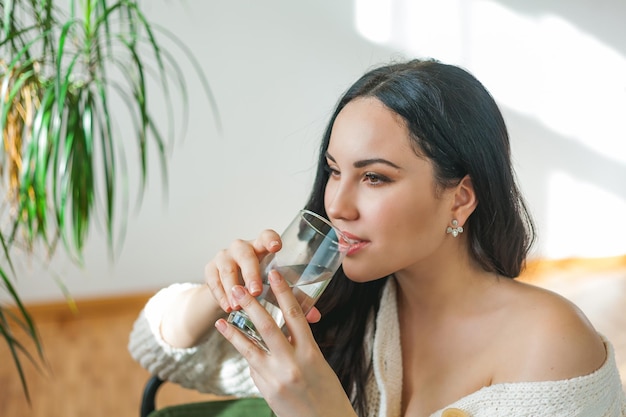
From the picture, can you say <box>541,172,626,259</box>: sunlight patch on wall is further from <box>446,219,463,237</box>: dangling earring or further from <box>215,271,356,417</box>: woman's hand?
<box>215,271,356,417</box>: woman's hand

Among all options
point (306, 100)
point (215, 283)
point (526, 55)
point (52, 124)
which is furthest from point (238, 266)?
point (526, 55)

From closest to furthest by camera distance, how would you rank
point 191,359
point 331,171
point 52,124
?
point 331,171
point 191,359
point 52,124

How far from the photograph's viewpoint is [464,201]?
143cm

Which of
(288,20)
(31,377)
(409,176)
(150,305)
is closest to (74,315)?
(31,377)

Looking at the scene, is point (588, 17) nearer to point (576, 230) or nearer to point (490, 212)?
point (576, 230)

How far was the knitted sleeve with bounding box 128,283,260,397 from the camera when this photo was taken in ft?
5.30

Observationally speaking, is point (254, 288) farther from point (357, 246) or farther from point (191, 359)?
point (191, 359)

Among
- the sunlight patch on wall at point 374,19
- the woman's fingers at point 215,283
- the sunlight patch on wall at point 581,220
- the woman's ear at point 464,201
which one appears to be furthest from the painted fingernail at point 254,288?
the sunlight patch on wall at point 581,220

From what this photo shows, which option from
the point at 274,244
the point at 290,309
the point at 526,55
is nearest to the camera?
the point at 290,309

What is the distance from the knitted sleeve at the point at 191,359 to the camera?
162 centimetres

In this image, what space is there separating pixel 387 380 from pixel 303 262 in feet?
1.62

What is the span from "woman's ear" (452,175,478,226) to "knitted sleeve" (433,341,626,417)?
0.31 m

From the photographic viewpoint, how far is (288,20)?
3.69m

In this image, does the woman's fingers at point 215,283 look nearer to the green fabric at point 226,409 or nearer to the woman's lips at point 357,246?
the woman's lips at point 357,246
